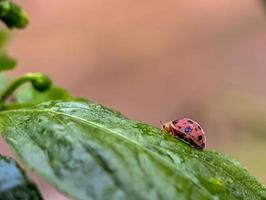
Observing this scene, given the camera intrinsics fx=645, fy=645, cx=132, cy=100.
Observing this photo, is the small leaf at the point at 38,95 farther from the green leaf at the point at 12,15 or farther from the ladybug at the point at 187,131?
the ladybug at the point at 187,131

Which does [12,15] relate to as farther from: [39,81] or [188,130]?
[188,130]

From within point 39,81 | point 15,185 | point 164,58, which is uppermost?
point 164,58

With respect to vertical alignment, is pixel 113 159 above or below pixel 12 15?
below

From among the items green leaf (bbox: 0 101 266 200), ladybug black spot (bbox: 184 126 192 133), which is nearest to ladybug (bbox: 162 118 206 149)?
ladybug black spot (bbox: 184 126 192 133)

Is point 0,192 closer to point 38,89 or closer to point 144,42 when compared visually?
point 38,89

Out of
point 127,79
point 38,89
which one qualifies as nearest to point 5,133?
point 38,89

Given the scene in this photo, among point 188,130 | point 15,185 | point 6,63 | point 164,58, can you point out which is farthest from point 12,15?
point 164,58

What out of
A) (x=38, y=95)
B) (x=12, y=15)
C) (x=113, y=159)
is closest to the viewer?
Answer: (x=113, y=159)
